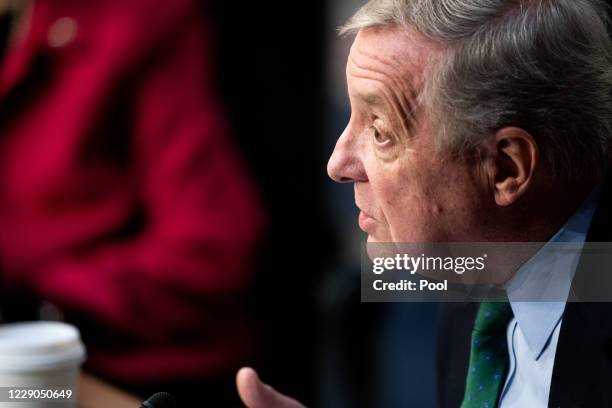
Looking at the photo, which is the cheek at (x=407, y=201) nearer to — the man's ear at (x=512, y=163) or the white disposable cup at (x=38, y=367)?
the man's ear at (x=512, y=163)

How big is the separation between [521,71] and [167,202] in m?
1.02

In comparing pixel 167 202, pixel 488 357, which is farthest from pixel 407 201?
pixel 167 202

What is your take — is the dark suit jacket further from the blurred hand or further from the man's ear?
the blurred hand

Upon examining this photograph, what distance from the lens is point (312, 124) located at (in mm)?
1576

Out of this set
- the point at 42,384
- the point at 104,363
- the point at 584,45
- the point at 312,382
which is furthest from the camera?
the point at 312,382

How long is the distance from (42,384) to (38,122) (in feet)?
2.62

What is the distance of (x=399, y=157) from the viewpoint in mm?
592

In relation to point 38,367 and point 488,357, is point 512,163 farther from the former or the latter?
point 38,367

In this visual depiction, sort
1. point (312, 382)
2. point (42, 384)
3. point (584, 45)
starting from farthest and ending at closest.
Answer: point (312, 382) → point (42, 384) → point (584, 45)

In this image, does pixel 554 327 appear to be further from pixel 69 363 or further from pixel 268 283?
pixel 268 283

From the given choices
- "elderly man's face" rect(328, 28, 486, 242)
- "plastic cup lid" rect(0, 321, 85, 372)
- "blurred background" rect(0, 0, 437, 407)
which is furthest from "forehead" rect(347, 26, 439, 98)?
"blurred background" rect(0, 0, 437, 407)

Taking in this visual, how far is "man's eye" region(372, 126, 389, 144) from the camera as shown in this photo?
0.59m

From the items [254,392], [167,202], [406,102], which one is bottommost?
[254,392]

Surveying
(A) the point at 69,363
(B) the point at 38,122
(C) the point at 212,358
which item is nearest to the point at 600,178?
(A) the point at 69,363
